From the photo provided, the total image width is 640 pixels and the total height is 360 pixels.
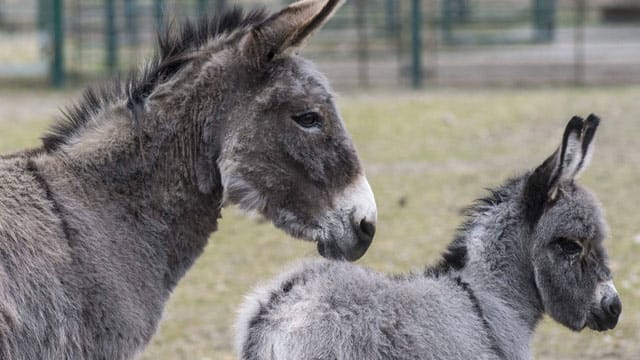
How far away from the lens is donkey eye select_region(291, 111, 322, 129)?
4.18m

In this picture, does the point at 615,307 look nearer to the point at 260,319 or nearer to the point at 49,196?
the point at 260,319

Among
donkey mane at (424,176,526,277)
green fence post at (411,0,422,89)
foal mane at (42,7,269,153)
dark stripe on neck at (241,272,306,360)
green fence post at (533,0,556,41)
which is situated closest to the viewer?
foal mane at (42,7,269,153)

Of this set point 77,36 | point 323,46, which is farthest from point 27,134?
point 323,46

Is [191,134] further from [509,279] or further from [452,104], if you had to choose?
[452,104]

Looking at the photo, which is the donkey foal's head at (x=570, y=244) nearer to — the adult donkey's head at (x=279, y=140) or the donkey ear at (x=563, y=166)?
the donkey ear at (x=563, y=166)

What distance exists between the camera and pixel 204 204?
13.9 ft

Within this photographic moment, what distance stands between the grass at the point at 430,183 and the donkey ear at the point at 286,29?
1691mm

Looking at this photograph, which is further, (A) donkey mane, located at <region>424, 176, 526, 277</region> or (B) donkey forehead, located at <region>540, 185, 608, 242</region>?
(A) donkey mane, located at <region>424, 176, 526, 277</region>

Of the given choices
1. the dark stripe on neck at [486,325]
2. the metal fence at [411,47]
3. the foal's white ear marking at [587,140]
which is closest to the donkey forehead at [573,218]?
the foal's white ear marking at [587,140]

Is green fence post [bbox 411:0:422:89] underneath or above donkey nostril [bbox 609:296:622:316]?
underneath

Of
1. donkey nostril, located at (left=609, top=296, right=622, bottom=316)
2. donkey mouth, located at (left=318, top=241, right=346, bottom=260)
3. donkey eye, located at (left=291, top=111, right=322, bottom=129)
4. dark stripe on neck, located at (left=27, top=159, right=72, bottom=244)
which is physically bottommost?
donkey nostril, located at (left=609, top=296, right=622, bottom=316)

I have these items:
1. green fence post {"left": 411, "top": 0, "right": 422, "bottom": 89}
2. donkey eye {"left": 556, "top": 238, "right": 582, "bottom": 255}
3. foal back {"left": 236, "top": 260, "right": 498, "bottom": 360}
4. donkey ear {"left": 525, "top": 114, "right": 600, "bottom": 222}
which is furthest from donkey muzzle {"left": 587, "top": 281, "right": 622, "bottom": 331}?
green fence post {"left": 411, "top": 0, "right": 422, "bottom": 89}

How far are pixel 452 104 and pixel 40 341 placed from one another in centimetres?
1411

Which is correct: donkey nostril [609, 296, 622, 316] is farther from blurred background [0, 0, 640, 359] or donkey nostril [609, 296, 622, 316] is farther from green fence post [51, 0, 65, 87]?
green fence post [51, 0, 65, 87]
